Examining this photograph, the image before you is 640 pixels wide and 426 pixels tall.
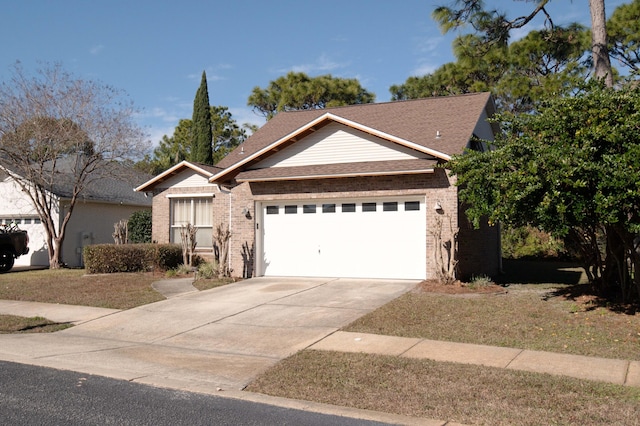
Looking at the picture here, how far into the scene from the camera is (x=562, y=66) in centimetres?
2567

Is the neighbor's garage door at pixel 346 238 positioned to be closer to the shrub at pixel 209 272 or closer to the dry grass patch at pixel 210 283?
the dry grass patch at pixel 210 283

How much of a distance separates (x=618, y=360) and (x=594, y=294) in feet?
16.2

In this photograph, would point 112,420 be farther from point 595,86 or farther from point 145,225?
point 145,225

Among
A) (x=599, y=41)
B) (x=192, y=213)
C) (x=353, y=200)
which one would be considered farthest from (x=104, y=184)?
(x=599, y=41)

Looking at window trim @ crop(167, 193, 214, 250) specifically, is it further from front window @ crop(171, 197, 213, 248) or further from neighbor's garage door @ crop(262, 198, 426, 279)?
neighbor's garage door @ crop(262, 198, 426, 279)

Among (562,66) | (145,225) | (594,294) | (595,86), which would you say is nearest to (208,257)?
(145,225)

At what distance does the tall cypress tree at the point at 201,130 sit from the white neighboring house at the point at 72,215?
907 centimetres

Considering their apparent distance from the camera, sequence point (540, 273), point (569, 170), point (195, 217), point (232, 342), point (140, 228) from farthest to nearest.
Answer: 1. point (140, 228)
2. point (195, 217)
3. point (540, 273)
4. point (232, 342)
5. point (569, 170)

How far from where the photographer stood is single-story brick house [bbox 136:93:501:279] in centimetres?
1484

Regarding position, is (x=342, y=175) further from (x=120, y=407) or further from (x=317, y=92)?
(x=317, y=92)

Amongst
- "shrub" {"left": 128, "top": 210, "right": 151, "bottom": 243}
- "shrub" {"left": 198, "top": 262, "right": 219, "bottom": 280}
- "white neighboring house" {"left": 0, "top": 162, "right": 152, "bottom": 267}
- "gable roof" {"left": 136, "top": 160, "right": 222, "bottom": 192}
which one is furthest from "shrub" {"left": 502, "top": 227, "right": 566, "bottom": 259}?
"white neighboring house" {"left": 0, "top": 162, "right": 152, "bottom": 267}

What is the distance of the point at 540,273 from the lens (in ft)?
61.1

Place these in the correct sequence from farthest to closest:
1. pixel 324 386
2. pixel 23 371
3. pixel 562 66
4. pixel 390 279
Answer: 1. pixel 562 66
2. pixel 390 279
3. pixel 23 371
4. pixel 324 386

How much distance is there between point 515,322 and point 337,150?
769 cm
